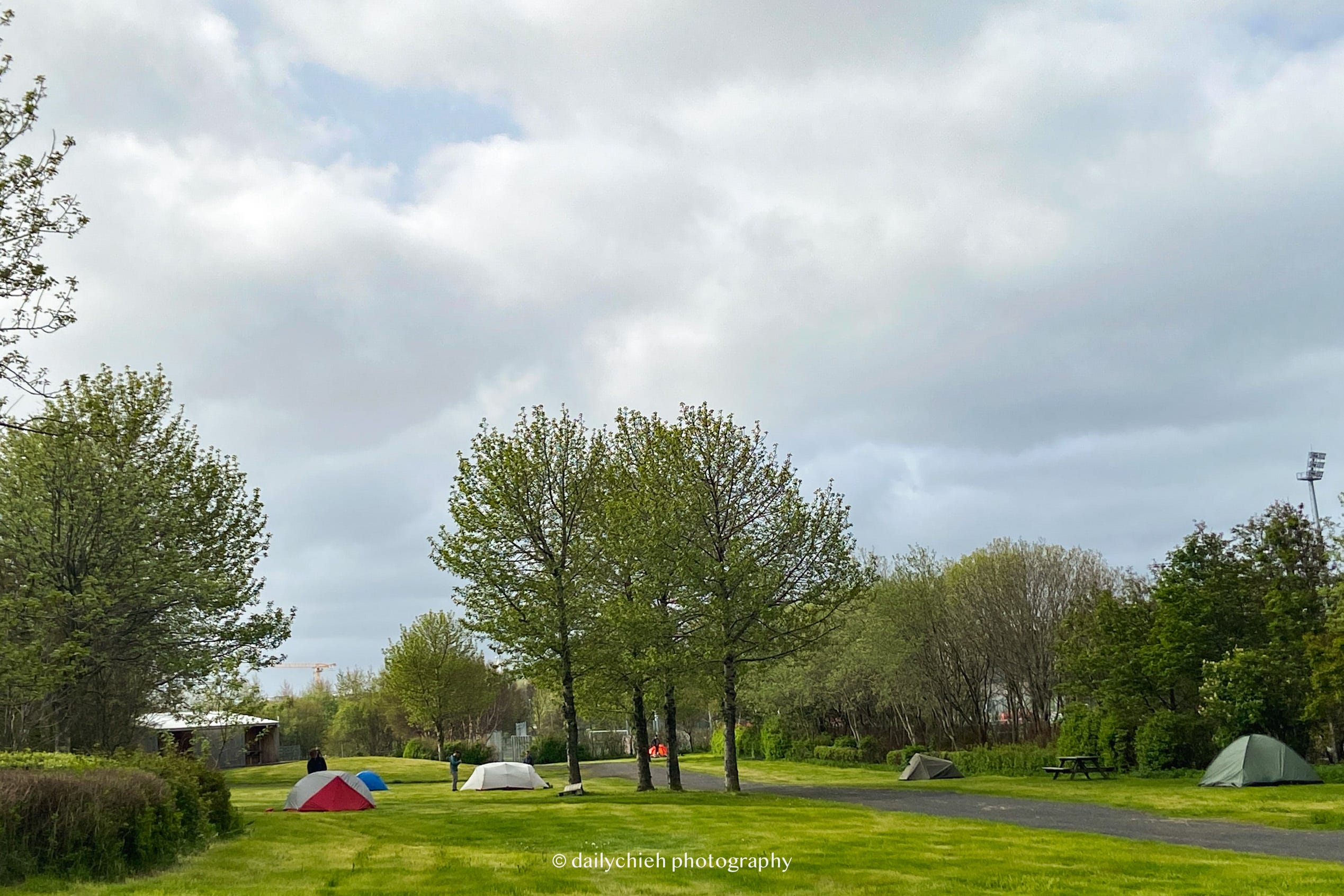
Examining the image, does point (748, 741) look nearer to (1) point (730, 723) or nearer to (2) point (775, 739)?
(2) point (775, 739)

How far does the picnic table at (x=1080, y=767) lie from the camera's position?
35.3 meters

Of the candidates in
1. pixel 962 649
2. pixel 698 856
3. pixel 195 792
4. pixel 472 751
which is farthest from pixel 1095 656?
pixel 472 751

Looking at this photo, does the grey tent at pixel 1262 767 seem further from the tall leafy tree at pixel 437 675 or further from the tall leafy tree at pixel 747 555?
the tall leafy tree at pixel 437 675

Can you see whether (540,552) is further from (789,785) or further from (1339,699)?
(1339,699)

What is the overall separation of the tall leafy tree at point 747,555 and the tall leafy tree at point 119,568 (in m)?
13.2

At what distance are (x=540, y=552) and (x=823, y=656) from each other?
2128 centimetres

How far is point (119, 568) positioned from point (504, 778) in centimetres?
1891

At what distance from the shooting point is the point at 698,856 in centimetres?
1598

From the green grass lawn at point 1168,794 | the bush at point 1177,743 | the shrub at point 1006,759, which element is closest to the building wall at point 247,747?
the green grass lawn at point 1168,794

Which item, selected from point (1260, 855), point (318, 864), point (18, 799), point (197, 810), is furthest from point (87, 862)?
point (1260, 855)

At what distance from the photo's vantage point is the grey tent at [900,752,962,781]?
1511 inches

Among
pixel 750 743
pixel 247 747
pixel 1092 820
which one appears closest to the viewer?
pixel 1092 820

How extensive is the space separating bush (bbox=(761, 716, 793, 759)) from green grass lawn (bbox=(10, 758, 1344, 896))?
33711 mm

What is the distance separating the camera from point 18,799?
41.9 feet
